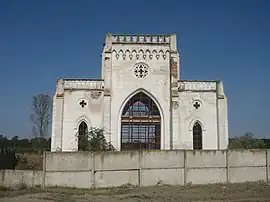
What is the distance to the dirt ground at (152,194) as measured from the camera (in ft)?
42.4

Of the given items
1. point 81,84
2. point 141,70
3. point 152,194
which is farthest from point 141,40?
point 152,194

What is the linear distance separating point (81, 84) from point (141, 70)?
17.1ft

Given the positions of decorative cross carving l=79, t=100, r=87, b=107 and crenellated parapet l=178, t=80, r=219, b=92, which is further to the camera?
crenellated parapet l=178, t=80, r=219, b=92

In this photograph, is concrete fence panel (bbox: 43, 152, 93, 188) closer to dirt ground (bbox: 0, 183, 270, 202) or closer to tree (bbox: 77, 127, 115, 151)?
dirt ground (bbox: 0, 183, 270, 202)

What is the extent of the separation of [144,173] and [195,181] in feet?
8.67

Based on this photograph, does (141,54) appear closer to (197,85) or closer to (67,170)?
(197,85)

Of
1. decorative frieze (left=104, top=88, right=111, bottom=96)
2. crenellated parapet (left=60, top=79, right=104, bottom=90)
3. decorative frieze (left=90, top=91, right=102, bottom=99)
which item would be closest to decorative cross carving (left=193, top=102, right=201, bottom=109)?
decorative frieze (left=104, top=88, right=111, bottom=96)

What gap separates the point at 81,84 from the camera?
28328 millimetres

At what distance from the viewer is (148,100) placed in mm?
29109

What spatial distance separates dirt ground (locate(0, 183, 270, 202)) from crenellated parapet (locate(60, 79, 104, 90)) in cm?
1357

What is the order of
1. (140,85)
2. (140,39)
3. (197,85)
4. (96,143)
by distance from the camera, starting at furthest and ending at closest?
(140,39)
(197,85)
(140,85)
(96,143)

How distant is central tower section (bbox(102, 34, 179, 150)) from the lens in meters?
28.3

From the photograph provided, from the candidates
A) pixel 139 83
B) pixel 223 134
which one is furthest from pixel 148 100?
pixel 223 134

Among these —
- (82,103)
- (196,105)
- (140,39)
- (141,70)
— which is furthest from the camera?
(140,39)
